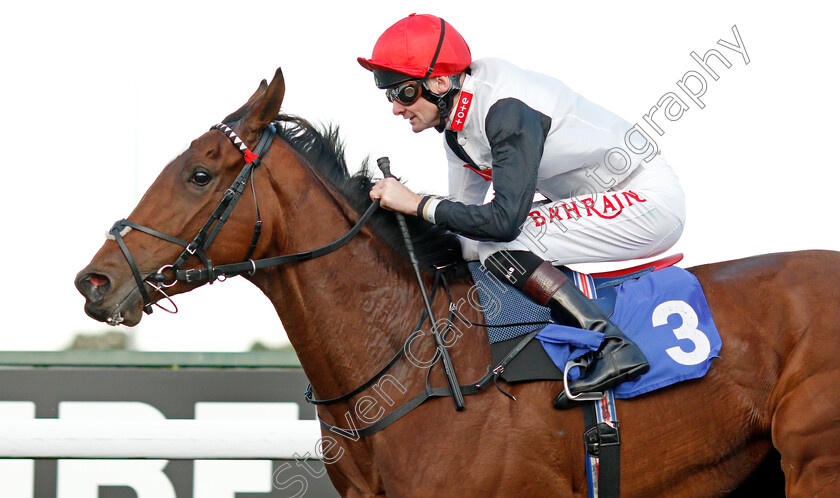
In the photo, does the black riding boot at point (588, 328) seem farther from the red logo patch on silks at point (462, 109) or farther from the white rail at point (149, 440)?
the white rail at point (149, 440)

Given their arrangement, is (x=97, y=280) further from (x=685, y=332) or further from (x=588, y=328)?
(x=685, y=332)

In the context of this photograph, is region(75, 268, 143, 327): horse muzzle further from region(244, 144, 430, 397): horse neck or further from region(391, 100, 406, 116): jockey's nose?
region(391, 100, 406, 116): jockey's nose

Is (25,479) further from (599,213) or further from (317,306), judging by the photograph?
(599,213)

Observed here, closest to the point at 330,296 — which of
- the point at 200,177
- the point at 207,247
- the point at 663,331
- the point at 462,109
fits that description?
the point at 207,247

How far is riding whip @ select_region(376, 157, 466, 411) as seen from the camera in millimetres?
2230

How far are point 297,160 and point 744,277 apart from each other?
144cm

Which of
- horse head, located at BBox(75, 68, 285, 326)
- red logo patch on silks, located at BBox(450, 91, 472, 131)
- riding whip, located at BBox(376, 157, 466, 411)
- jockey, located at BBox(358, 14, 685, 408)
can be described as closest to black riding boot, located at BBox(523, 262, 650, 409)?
jockey, located at BBox(358, 14, 685, 408)

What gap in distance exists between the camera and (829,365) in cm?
228

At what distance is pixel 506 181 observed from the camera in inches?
89.7

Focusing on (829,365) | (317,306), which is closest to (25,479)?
(317,306)

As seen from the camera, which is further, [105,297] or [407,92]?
[407,92]

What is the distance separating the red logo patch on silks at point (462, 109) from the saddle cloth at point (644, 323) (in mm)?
484

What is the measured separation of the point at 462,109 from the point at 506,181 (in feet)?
1.17

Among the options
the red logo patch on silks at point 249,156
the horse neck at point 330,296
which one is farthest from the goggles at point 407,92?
the red logo patch on silks at point 249,156
